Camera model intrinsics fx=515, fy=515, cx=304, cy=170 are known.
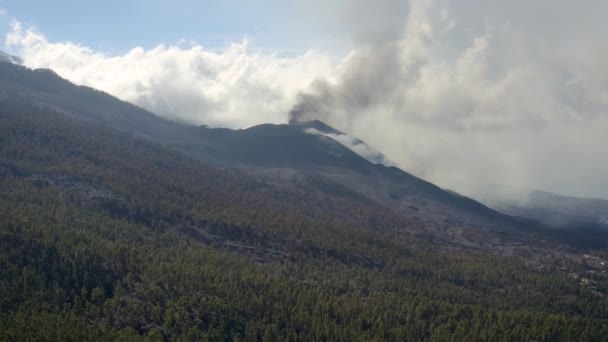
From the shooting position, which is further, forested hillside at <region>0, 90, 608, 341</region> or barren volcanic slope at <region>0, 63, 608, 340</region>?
barren volcanic slope at <region>0, 63, 608, 340</region>

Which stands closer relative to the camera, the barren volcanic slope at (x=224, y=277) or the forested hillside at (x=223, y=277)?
the forested hillside at (x=223, y=277)

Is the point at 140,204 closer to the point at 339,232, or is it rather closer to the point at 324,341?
the point at 339,232

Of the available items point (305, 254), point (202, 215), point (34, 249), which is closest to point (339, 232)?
point (305, 254)

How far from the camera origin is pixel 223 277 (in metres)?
119

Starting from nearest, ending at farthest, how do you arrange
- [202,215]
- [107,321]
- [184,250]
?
→ [107,321] < [184,250] < [202,215]

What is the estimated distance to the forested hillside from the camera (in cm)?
9712

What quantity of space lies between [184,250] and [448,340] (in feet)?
235

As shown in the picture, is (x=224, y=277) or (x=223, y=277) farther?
(x=224, y=277)

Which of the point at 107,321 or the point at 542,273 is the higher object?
the point at 542,273

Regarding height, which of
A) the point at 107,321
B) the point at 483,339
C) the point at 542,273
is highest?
the point at 542,273

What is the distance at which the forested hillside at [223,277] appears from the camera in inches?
3824

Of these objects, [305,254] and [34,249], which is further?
[305,254]

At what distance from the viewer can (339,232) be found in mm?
190000

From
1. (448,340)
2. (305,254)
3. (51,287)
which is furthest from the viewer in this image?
(305,254)
